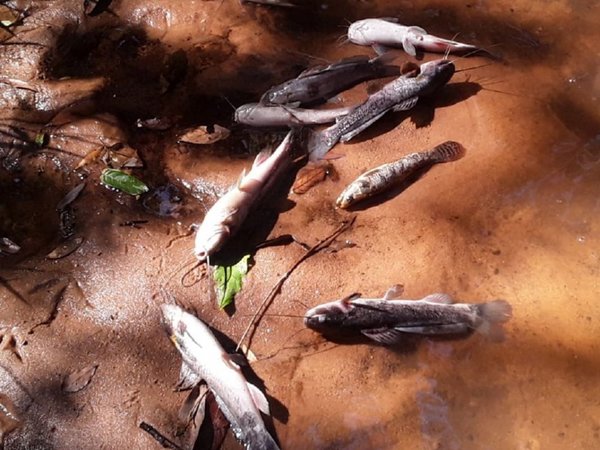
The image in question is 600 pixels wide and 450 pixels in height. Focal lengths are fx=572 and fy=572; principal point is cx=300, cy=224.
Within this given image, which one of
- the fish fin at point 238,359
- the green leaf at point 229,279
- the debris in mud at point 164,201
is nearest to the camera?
the fish fin at point 238,359

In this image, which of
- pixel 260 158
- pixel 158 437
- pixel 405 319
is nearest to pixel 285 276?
pixel 405 319

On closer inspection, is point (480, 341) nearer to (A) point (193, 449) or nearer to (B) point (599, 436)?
(B) point (599, 436)

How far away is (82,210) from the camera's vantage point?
5.01m

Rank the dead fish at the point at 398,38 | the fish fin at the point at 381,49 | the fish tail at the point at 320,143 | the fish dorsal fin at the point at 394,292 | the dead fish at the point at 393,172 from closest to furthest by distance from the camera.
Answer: the fish dorsal fin at the point at 394,292 → the dead fish at the point at 393,172 → the fish tail at the point at 320,143 → the dead fish at the point at 398,38 → the fish fin at the point at 381,49

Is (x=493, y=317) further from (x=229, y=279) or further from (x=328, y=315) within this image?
(x=229, y=279)

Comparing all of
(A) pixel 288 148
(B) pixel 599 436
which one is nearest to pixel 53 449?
(A) pixel 288 148

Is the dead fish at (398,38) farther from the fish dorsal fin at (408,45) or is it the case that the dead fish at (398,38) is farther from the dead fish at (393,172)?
the dead fish at (393,172)

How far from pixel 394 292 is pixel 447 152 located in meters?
1.46

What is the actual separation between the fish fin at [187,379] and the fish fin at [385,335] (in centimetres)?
128

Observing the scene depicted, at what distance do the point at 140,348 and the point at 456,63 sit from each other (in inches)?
156

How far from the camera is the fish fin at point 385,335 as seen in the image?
418 centimetres

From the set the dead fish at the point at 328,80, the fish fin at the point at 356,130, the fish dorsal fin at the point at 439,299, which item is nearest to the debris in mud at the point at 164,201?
the dead fish at the point at 328,80

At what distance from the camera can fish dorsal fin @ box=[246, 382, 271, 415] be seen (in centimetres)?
395

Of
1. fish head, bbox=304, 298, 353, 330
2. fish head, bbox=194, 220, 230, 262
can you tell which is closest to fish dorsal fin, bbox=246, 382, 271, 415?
fish head, bbox=304, 298, 353, 330
